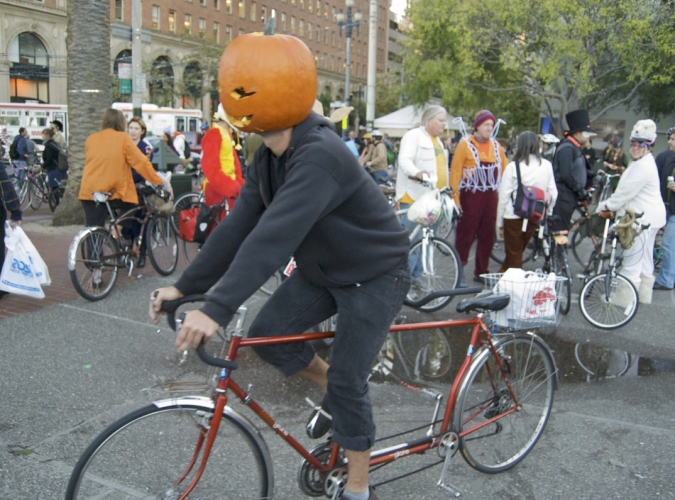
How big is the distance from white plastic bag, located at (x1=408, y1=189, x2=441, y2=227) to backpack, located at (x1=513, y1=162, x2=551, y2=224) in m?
1.03

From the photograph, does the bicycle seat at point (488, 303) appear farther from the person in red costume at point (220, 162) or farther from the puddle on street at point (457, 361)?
the person in red costume at point (220, 162)

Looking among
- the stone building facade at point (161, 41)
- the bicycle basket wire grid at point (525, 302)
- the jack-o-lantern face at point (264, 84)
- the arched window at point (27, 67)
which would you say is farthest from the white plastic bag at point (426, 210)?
the arched window at point (27, 67)

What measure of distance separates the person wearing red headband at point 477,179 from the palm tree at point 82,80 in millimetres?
6158

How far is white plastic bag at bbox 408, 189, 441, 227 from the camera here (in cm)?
646

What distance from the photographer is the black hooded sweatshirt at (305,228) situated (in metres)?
2.29

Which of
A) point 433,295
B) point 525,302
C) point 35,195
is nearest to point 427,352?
point 525,302

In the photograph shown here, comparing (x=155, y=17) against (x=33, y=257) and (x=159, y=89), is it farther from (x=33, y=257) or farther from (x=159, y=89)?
(x=33, y=257)

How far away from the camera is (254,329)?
8.80 feet

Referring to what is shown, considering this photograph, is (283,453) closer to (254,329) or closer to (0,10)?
(254,329)

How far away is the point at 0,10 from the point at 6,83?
4454 mm

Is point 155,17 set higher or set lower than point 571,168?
higher

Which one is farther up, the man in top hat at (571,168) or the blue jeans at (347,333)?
the man in top hat at (571,168)

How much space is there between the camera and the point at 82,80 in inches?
416

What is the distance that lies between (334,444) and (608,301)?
14.7ft
